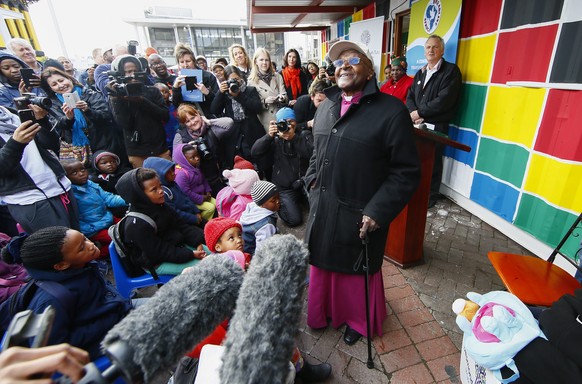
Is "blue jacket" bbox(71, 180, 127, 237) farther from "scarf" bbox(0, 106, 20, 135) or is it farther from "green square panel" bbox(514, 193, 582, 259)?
"green square panel" bbox(514, 193, 582, 259)

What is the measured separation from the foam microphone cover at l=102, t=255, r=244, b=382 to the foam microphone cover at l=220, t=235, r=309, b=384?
81mm

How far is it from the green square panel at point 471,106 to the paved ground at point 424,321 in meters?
1.46

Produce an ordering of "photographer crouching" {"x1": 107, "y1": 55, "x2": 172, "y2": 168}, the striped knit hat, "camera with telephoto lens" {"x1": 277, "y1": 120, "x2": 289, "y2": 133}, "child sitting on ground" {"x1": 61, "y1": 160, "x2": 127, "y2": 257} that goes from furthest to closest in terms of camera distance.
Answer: "photographer crouching" {"x1": 107, "y1": 55, "x2": 172, "y2": 168}, "camera with telephoto lens" {"x1": 277, "y1": 120, "x2": 289, "y2": 133}, "child sitting on ground" {"x1": 61, "y1": 160, "x2": 127, "y2": 257}, the striped knit hat

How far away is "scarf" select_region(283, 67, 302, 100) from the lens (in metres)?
5.48

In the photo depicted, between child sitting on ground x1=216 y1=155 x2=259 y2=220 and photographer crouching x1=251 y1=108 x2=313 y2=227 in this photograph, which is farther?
photographer crouching x1=251 y1=108 x2=313 y2=227

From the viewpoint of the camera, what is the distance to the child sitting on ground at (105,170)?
3.68 metres

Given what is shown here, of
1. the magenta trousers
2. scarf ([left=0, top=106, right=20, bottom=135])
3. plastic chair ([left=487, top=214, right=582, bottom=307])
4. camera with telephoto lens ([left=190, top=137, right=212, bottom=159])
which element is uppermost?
scarf ([left=0, top=106, right=20, bottom=135])

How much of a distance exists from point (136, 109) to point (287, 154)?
6.46ft

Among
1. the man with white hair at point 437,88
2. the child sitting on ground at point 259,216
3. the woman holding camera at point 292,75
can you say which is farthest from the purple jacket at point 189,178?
the man with white hair at point 437,88

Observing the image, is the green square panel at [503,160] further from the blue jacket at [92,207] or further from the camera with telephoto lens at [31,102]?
the camera with telephoto lens at [31,102]

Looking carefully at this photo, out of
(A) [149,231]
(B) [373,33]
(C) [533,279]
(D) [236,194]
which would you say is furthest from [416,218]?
(B) [373,33]

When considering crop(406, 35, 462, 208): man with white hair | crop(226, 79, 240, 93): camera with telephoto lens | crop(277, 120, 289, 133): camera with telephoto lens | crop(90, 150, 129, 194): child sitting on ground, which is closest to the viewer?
crop(277, 120, 289, 133): camera with telephoto lens

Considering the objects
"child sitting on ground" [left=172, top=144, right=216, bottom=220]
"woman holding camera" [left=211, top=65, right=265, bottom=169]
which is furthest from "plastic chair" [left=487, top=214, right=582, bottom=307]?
"woman holding camera" [left=211, top=65, right=265, bottom=169]

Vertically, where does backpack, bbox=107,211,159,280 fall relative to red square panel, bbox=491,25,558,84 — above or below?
below
